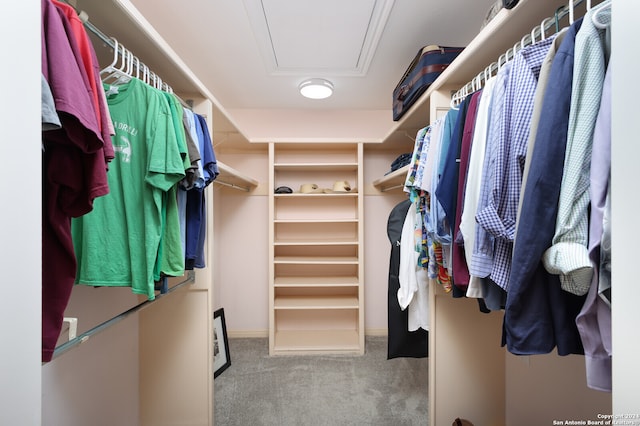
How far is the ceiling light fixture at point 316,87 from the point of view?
1.84 meters

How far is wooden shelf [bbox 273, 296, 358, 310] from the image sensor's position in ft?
6.94

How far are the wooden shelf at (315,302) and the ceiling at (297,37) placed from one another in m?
1.59

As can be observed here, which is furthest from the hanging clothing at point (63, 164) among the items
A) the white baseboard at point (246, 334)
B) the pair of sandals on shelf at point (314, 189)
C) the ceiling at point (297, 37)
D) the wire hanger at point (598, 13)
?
the white baseboard at point (246, 334)

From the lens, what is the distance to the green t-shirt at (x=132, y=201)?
774 millimetres

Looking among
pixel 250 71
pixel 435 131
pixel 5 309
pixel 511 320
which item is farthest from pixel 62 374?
pixel 250 71

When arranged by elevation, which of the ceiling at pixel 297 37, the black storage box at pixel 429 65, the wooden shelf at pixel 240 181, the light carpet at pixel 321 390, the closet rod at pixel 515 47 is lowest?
the light carpet at pixel 321 390

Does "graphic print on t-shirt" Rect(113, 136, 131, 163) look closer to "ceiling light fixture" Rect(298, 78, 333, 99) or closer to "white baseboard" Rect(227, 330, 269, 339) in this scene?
"ceiling light fixture" Rect(298, 78, 333, 99)

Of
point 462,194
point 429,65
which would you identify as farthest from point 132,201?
point 429,65

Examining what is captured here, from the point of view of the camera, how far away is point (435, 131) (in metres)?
1.06

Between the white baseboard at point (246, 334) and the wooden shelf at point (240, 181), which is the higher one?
the wooden shelf at point (240, 181)

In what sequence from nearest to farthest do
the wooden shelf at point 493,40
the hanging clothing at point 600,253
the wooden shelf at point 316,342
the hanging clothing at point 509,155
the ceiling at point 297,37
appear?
the hanging clothing at point 600,253 < the hanging clothing at point 509,155 < the wooden shelf at point 493,40 < the ceiling at point 297,37 < the wooden shelf at point 316,342

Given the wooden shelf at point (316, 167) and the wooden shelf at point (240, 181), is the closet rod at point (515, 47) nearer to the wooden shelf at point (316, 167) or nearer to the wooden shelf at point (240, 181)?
the wooden shelf at point (316, 167)

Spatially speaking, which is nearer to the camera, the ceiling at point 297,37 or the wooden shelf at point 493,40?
the wooden shelf at point 493,40

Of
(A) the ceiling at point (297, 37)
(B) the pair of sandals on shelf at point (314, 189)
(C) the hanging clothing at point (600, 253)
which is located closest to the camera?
(C) the hanging clothing at point (600, 253)
